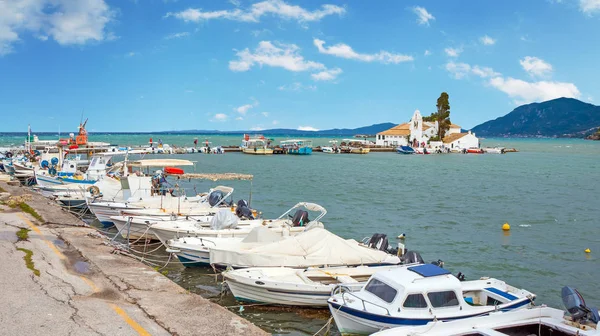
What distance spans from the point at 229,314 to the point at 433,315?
524 cm

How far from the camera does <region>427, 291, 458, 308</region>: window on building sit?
1243 cm

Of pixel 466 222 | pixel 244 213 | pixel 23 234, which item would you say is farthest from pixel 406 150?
pixel 23 234

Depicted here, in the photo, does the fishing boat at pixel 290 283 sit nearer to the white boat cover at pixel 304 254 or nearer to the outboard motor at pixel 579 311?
the white boat cover at pixel 304 254

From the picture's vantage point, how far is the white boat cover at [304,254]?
1698 cm

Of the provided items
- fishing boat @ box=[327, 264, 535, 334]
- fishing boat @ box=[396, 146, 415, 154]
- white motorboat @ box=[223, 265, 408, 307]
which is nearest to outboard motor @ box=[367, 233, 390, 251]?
white motorboat @ box=[223, 265, 408, 307]

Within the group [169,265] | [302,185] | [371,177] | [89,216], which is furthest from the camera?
[371,177]

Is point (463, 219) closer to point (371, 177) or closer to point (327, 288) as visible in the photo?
point (327, 288)

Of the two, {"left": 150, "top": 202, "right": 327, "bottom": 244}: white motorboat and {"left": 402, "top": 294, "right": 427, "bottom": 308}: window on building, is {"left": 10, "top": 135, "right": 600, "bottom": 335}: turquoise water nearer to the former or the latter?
{"left": 150, "top": 202, "right": 327, "bottom": 244}: white motorboat

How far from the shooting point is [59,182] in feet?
119

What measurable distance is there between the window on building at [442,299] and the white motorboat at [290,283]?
104 inches

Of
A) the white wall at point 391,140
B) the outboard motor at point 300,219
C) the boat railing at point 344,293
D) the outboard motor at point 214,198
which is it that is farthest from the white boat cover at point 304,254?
the white wall at point 391,140

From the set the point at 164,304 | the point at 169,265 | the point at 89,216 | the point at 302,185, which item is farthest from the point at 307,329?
the point at 302,185

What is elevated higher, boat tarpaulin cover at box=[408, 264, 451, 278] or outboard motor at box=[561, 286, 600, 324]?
boat tarpaulin cover at box=[408, 264, 451, 278]

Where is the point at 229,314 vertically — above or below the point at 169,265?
above
